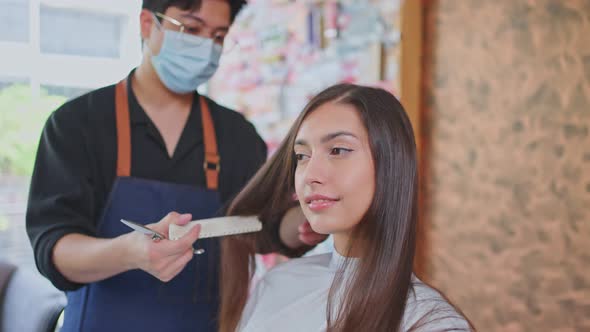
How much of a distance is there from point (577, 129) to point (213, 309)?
1.37 metres

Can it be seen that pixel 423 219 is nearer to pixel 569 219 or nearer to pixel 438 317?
pixel 569 219

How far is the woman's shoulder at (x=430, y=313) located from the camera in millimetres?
1154

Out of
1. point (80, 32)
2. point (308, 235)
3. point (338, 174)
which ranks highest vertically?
point (80, 32)

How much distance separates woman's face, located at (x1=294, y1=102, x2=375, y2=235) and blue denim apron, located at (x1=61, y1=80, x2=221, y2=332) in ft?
1.50

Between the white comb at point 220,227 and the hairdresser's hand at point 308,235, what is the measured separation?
11 cm

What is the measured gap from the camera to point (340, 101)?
4.39 feet

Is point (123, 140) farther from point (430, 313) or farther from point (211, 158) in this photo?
point (430, 313)

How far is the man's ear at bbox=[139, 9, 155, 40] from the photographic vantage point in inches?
67.1

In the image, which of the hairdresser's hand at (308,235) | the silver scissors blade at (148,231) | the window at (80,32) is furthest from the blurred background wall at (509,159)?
the window at (80,32)

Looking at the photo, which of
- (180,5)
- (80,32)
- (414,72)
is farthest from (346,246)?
(80,32)

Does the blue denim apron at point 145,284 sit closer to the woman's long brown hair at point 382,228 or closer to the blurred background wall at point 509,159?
the woman's long brown hair at point 382,228

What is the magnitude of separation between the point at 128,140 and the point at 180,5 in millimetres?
395

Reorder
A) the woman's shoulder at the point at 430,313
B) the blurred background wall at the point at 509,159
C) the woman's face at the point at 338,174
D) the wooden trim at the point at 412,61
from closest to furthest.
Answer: the woman's shoulder at the point at 430,313
the woman's face at the point at 338,174
the blurred background wall at the point at 509,159
the wooden trim at the point at 412,61

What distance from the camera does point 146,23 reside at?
1.73 meters
